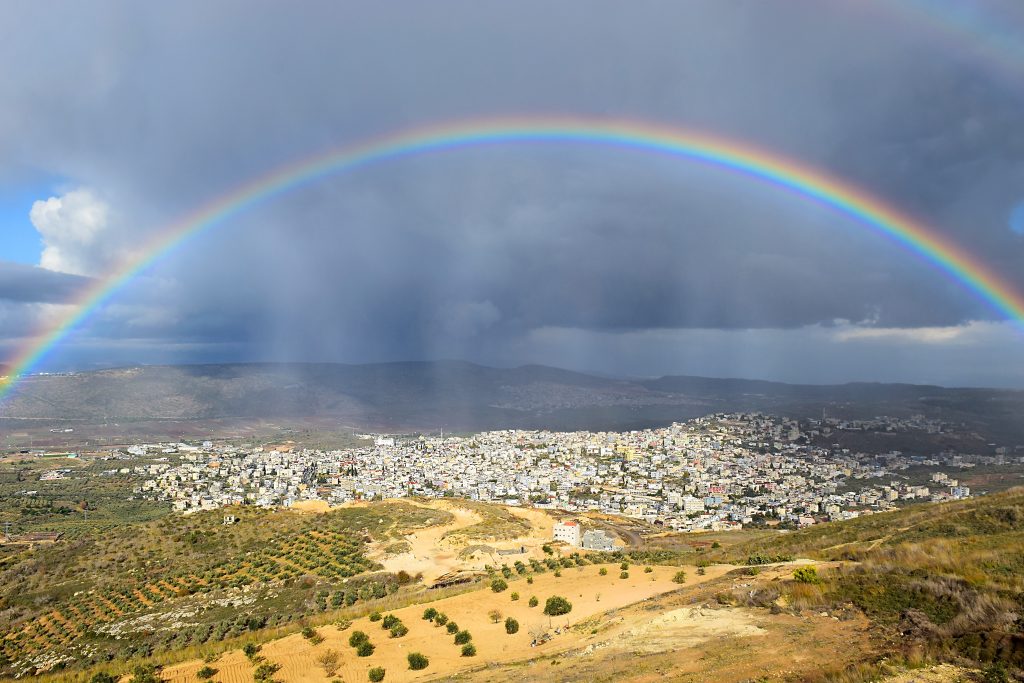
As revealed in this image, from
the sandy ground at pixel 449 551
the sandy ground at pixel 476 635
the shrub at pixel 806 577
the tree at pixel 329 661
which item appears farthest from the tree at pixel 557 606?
the sandy ground at pixel 449 551

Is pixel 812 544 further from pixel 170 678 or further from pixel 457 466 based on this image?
pixel 457 466

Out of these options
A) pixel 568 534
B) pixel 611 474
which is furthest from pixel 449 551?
pixel 611 474

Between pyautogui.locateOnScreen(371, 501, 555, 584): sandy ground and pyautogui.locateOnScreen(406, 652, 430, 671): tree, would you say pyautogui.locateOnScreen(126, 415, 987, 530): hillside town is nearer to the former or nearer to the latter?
pyautogui.locateOnScreen(371, 501, 555, 584): sandy ground

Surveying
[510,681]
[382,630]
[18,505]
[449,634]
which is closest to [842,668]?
[510,681]

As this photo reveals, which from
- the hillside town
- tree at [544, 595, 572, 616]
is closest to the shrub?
tree at [544, 595, 572, 616]

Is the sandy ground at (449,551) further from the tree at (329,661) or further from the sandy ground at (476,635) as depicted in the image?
the tree at (329,661)

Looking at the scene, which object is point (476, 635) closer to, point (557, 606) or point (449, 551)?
point (557, 606)
